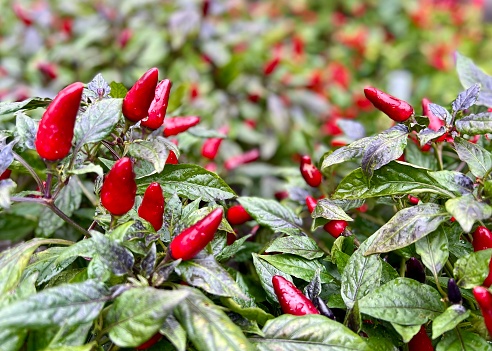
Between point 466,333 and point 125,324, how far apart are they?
663 millimetres

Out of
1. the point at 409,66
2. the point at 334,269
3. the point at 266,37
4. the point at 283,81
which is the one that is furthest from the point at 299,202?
the point at 409,66

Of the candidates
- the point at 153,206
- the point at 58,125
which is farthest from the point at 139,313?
the point at 58,125

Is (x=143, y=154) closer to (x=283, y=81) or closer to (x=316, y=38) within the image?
(x=283, y=81)

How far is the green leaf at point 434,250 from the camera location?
1103 mm

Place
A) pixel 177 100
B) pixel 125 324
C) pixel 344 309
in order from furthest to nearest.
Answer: pixel 177 100, pixel 344 309, pixel 125 324

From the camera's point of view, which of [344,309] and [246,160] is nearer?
[344,309]

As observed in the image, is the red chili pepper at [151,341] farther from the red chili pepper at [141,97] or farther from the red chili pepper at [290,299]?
the red chili pepper at [141,97]

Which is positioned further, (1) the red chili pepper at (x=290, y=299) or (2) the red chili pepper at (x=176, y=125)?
(2) the red chili pepper at (x=176, y=125)

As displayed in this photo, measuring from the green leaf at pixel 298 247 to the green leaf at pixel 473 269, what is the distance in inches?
12.4

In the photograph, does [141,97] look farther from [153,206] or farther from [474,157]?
[474,157]

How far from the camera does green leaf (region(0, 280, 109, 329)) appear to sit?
0.86 m

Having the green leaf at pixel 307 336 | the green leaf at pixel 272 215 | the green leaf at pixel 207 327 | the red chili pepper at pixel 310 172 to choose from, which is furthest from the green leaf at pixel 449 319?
the red chili pepper at pixel 310 172

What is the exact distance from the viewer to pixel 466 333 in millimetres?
1058

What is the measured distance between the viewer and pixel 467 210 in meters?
1.04
